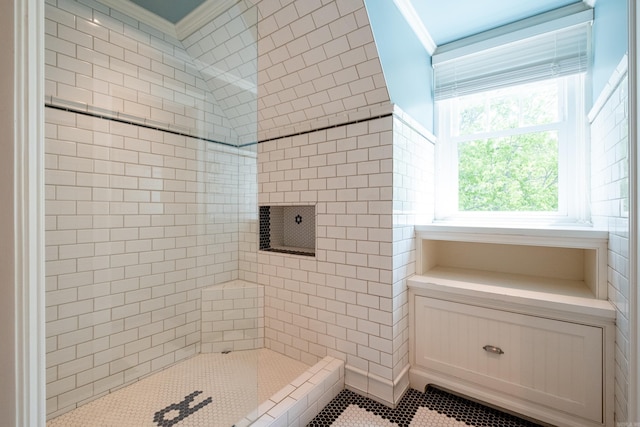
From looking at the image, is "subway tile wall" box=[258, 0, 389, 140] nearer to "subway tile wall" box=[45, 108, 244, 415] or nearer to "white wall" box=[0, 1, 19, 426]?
"subway tile wall" box=[45, 108, 244, 415]

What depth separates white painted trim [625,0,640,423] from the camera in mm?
931

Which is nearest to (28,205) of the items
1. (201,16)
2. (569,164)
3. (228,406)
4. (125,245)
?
(125,245)

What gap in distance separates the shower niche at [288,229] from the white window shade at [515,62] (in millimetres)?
1447

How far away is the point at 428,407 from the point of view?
1656 mm

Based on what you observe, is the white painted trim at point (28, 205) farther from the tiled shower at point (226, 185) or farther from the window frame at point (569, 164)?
the window frame at point (569, 164)

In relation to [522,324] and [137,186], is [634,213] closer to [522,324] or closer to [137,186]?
[522,324]

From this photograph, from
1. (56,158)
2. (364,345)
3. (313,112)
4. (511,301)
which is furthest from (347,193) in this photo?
(56,158)

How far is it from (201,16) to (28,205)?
1724 mm

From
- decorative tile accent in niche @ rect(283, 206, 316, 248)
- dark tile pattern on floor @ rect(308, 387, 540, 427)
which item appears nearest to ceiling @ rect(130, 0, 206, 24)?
decorative tile accent in niche @ rect(283, 206, 316, 248)

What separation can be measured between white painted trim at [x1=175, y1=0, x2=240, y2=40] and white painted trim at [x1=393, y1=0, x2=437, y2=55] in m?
1.01

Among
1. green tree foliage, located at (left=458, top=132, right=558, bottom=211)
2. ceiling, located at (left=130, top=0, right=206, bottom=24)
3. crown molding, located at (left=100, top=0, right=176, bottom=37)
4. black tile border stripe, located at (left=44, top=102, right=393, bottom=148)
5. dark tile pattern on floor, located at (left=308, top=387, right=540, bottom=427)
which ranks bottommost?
dark tile pattern on floor, located at (left=308, top=387, right=540, bottom=427)

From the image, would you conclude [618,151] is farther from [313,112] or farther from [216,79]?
[216,79]

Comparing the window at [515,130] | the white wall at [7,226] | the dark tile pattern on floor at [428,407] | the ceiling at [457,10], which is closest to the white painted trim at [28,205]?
the white wall at [7,226]

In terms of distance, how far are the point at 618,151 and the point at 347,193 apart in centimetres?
125
